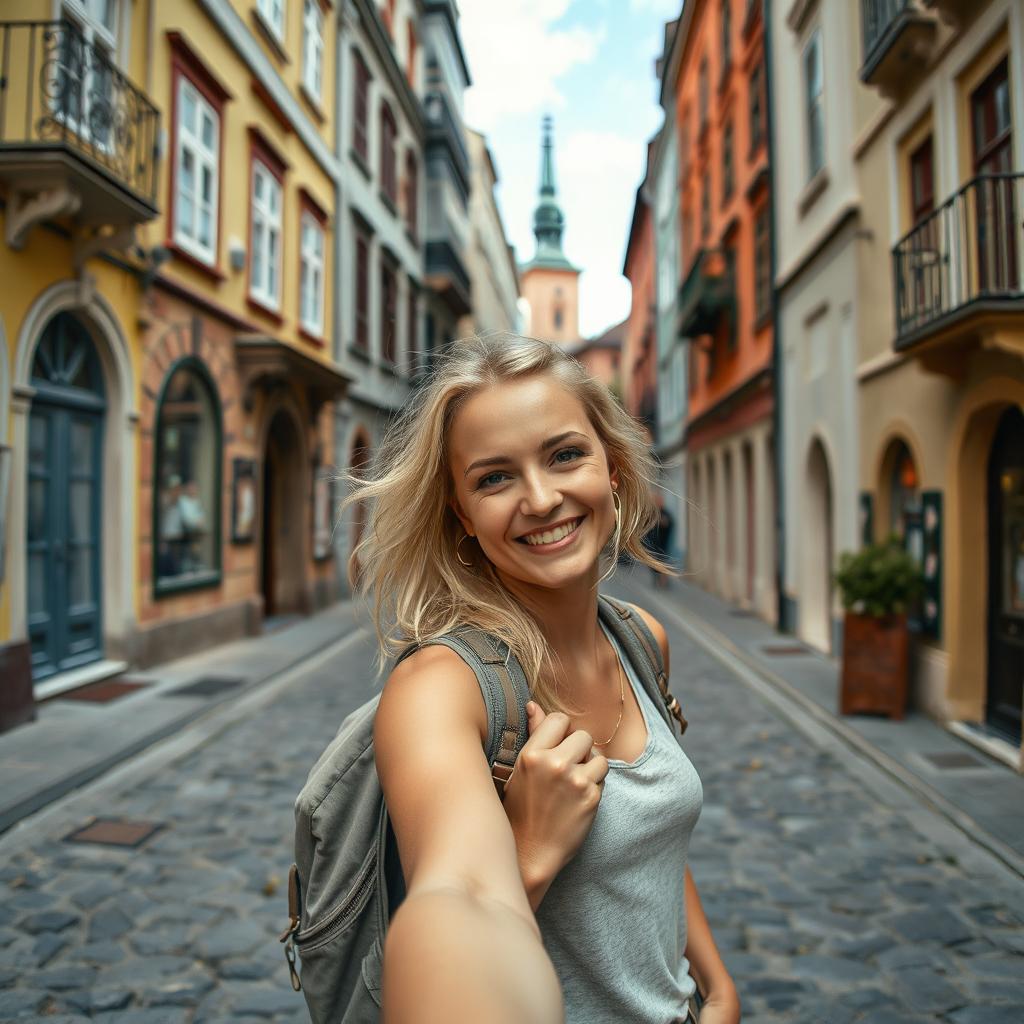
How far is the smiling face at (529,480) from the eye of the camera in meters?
1.41

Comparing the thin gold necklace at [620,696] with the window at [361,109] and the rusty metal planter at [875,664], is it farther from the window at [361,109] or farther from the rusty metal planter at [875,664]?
the window at [361,109]

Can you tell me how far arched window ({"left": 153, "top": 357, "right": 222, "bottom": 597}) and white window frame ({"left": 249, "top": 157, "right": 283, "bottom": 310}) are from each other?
2.25 meters

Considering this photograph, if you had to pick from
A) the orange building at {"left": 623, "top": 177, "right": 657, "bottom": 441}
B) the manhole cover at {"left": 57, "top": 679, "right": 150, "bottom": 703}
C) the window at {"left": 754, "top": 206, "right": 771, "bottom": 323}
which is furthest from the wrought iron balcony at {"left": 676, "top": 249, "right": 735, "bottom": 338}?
the manhole cover at {"left": 57, "top": 679, "right": 150, "bottom": 703}

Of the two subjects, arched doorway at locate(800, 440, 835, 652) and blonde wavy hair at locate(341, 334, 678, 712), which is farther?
arched doorway at locate(800, 440, 835, 652)

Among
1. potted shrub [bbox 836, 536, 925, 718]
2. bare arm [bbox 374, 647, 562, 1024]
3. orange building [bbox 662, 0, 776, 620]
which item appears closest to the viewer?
bare arm [bbox 374, 647, 562, 1024]

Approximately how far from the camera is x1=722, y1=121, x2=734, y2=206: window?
59.5 ft

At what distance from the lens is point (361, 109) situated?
18.8 metres

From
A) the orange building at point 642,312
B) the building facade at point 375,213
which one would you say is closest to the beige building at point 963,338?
the building facade at point 375,213

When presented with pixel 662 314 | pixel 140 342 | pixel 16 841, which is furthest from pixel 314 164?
pixel 662 314

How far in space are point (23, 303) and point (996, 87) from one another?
8.07 m

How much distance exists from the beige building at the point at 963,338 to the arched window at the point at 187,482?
312 inches

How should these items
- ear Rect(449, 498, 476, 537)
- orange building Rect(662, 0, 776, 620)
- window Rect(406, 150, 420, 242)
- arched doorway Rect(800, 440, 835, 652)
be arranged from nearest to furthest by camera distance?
ear Rect(449, 498, 476, 537), arched doorway Rect(800, 440, 835, 652), orange building Rect(662, 0, 776, 620), window Rect(406, 150, 420, 242)

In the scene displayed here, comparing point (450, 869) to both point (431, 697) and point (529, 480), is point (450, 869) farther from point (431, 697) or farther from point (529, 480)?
point (529, 480)

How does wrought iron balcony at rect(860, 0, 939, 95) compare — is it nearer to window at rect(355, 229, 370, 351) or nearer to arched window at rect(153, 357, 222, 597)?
arched window at rect(153, 357, 222, 597)
